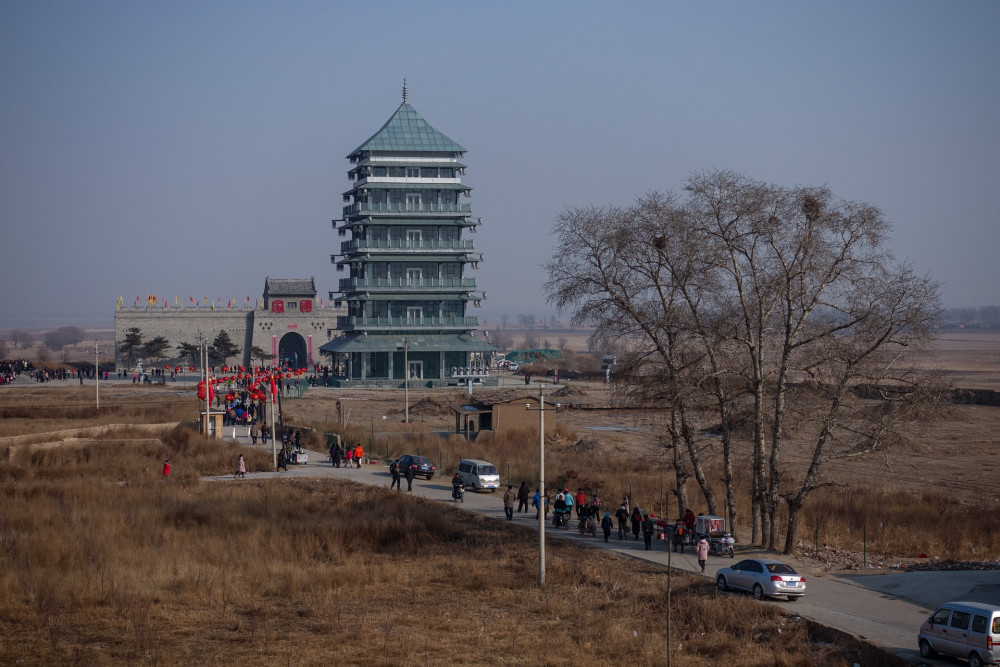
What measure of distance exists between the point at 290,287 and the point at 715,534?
10476 cm

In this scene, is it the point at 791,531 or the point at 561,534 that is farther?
the point at 561,534

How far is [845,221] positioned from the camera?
28.3 m

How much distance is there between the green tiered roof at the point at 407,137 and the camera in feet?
316

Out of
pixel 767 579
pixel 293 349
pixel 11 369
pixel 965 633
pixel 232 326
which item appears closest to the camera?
pixel 965 633

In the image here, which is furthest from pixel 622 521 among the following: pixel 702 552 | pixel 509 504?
pixel 702 552

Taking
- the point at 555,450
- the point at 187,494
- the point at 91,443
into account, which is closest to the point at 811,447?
the point at 555,450

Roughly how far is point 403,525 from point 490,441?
22.4 metres

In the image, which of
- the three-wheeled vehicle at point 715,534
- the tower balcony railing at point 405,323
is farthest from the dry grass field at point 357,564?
the tower balcony railing at point 405,323

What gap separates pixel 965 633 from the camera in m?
18.9

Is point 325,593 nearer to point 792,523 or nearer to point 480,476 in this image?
point 792,523

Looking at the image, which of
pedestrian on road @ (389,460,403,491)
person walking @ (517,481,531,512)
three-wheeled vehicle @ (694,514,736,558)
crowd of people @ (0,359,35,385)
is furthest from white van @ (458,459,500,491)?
crowd of people @ (0,359,35,385)

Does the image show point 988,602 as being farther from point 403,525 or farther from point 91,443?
point 91,443

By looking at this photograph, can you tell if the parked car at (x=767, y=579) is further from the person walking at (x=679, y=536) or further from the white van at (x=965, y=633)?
the person walking at (x=679, y=536)

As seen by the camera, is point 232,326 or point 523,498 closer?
point 523,498
